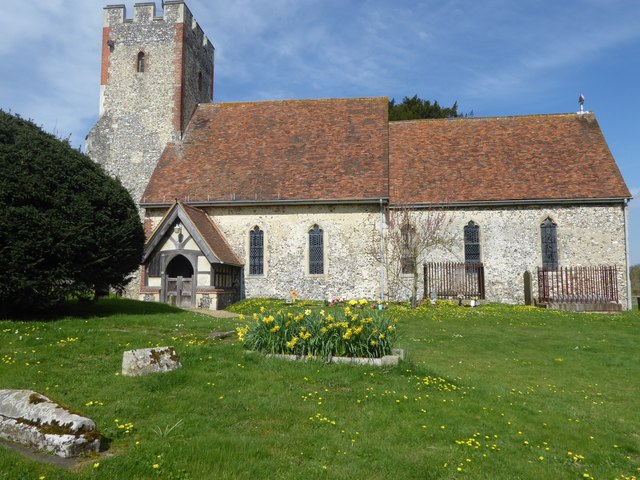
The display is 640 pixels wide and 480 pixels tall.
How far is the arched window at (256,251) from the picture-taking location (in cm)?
2250

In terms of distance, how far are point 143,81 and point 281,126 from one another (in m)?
7.54

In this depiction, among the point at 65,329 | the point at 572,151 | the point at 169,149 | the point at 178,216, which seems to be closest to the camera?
the point at 65,329

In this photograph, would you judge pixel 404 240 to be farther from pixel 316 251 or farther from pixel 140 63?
pixel 140 63

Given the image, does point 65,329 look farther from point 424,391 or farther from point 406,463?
point 406,463

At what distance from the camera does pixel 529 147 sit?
78.7 feet

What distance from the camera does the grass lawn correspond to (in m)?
4.78

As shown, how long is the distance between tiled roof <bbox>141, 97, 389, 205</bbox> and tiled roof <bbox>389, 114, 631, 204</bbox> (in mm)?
1452

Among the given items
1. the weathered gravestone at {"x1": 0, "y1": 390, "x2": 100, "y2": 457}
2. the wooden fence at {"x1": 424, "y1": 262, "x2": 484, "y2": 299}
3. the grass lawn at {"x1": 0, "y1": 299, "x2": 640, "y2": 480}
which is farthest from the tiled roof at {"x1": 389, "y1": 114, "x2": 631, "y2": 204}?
the weathered gravestone at {"x1": 0, "y1": 390, "x2": 100, "y2": 457}

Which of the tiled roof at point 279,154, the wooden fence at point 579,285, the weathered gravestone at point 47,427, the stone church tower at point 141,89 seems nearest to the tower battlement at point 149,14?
the stone church tower at point 141,89

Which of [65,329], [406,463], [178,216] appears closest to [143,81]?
[178,216]

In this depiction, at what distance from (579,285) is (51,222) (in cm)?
1911

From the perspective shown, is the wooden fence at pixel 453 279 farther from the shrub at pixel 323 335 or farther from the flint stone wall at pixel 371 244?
the shrub at pixel 323 335

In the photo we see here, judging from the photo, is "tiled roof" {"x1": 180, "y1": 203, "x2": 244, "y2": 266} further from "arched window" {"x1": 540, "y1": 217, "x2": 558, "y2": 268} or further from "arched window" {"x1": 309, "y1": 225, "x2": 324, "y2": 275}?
"arched window" {"x1": 540, "y1": 217, "x2": 558, "y2": 268}

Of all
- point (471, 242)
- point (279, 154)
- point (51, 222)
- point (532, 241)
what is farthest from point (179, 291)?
point (532, 241)
